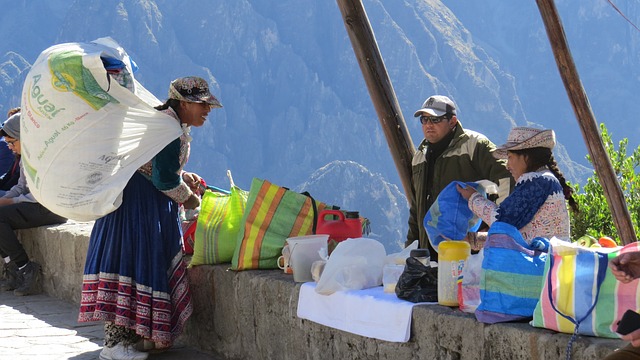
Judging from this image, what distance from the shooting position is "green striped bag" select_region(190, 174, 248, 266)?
489 centimetres

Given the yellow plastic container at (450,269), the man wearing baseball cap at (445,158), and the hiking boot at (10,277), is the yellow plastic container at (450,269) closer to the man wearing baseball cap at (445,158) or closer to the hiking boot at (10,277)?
the man wearing baseball cap at (445,158)

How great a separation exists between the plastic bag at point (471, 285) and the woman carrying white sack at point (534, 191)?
7.4 inches

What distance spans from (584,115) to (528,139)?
3.12 metres

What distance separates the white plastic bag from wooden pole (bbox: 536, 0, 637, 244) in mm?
2649

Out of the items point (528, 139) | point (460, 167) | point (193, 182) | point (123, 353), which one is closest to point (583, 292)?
point (528, 139)

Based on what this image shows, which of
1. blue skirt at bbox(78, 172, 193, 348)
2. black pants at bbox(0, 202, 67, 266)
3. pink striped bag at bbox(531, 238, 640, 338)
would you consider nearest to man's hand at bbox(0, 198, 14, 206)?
black pants at bbox(0, 202, 67, 266)

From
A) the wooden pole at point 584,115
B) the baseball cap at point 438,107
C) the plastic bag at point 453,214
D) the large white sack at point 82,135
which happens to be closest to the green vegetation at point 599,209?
the wooden pole at point 584,115

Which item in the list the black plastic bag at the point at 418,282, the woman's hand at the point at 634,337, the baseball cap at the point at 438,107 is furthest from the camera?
the baseball cap at the point at 438,107

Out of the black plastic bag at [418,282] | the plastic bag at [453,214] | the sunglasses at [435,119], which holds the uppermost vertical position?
the sunglasses at [435,119]

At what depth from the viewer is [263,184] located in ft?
15.2

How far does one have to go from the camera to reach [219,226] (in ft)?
16.0

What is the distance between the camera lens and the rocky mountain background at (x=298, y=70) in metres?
123

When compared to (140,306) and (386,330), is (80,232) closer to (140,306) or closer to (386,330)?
(140,306)

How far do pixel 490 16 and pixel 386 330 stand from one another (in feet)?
485
